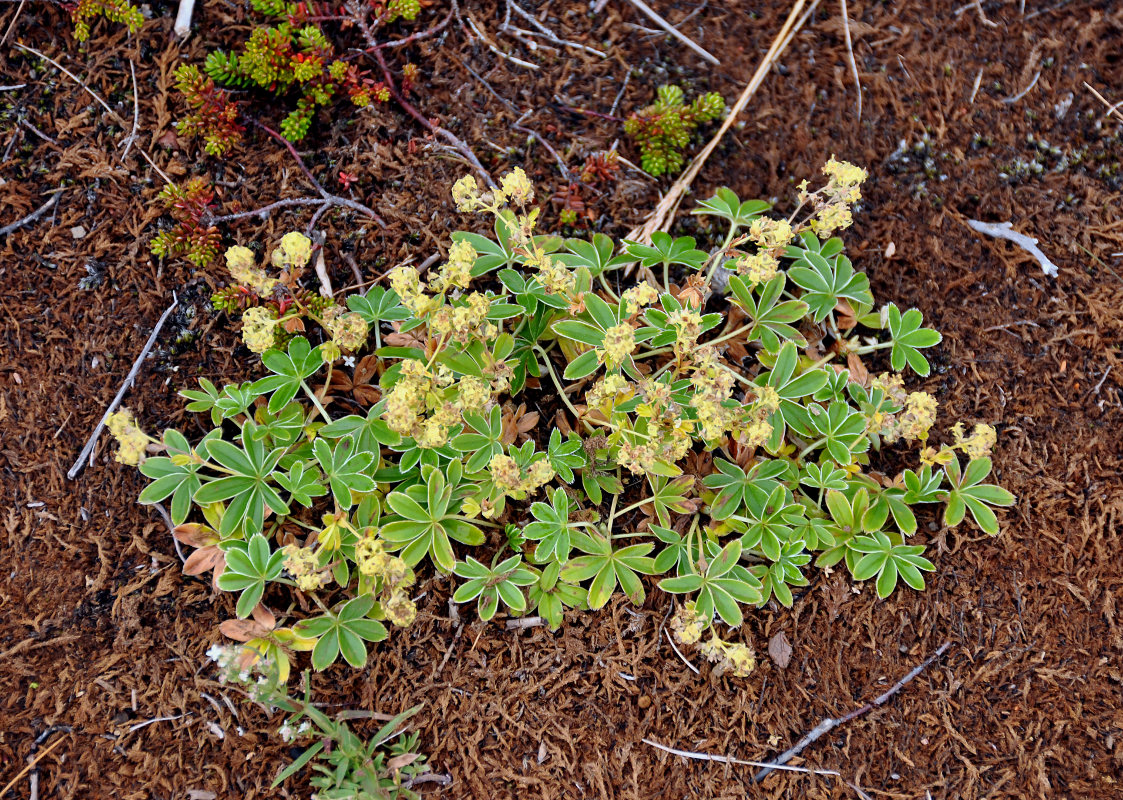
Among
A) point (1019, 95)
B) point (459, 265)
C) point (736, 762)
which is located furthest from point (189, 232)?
point (1019, 95)

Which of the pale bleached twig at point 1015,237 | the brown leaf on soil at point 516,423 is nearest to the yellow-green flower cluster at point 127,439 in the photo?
the brown leaf on soil at point 516,423

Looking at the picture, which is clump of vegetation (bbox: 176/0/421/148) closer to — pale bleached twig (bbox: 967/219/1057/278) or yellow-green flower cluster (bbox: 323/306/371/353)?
yellow-green flower cluster (bbox: 323/306/371/353)

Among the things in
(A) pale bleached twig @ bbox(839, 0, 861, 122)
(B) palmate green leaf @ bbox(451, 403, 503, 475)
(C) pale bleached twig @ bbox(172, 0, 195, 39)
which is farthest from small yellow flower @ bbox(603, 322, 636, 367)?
(C) pale bleached twig @ bbox(172, 0, 195, 39)

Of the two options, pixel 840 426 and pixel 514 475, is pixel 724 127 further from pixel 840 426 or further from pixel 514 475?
pixel 514 475

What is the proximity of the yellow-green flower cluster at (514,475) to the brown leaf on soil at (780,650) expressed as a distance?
1.18 metres

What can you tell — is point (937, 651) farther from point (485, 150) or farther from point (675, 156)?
point (485, 150)

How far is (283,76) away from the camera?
2.94 meters

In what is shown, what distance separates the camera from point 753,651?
276cm

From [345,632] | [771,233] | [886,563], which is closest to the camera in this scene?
[771,233]

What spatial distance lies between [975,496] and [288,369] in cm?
254

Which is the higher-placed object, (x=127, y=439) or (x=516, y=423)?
(x=127, y=439)

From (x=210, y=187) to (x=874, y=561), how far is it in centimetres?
294

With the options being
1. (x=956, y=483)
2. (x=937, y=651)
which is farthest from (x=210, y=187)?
(x=937, y=651)

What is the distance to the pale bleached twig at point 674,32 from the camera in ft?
10.9
